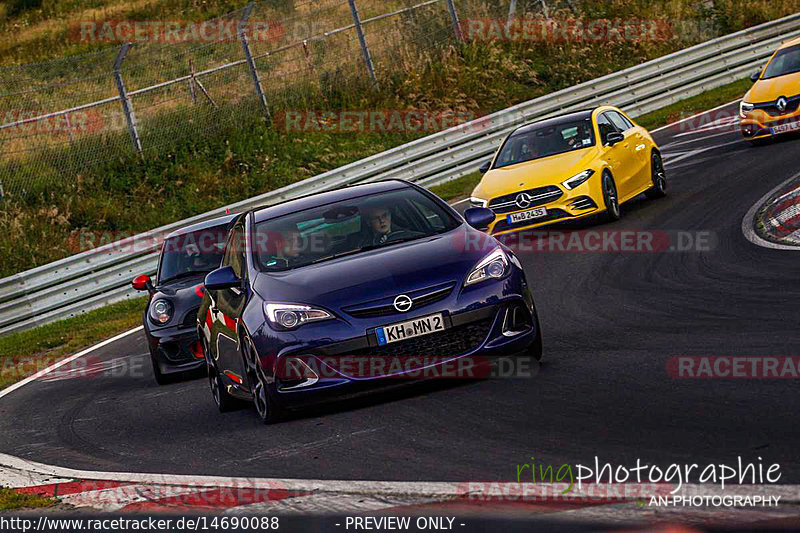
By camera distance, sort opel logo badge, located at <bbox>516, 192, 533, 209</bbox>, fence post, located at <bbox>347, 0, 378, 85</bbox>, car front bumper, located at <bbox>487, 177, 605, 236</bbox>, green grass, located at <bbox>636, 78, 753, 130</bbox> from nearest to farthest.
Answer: car front bumper, located at <bbox>487, 177, 605, 236</bbox> → opel logo badge, located at <bbox>516, 192, 533, 209</bbox> → green grass, located at <bbox>636, 78, 753, 130</bbox> → fence post, located at <bbox>347, 0, 378, 85</bbox>

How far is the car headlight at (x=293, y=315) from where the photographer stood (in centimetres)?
761


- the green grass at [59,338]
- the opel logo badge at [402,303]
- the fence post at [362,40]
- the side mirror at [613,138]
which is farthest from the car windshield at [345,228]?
the fence post at [362,40]

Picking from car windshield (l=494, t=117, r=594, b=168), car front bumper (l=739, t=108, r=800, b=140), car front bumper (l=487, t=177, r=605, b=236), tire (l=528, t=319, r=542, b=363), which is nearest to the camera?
tire (l=528, t=319, r=542, b=363)

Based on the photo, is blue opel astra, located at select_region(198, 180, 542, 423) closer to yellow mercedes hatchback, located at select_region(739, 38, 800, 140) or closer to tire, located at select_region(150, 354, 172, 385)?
tire, located at select_region(150, 354, 172, 385)

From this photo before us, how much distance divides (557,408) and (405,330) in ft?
3.64

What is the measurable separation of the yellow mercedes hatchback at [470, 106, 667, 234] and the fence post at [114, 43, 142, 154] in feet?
33.2

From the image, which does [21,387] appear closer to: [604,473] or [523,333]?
[523,333]

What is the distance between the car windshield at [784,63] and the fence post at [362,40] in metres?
10.8

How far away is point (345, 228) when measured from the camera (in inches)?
340

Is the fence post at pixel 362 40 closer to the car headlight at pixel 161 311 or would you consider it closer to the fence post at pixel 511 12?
the fence post at pixel 511 12

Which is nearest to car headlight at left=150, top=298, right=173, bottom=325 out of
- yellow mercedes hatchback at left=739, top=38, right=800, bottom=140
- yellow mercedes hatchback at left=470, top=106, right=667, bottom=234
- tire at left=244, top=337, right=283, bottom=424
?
tire at left=244, top=337, right=283, bottom=424

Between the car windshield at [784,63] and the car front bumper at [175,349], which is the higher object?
the car front bumper at [175,349]

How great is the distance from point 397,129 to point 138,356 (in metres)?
15.5

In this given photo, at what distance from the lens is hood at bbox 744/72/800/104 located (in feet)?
65.8
